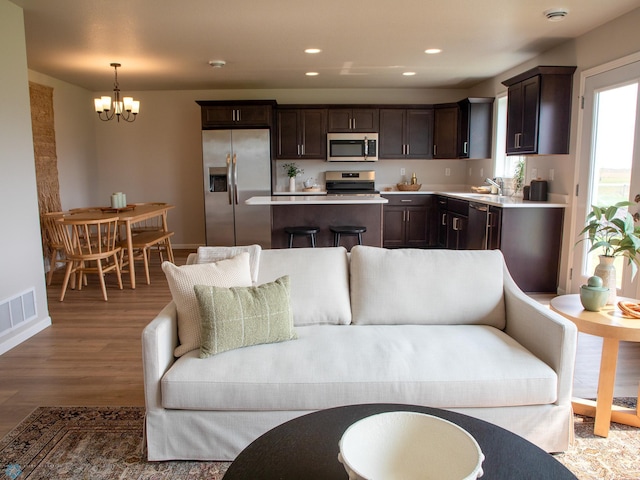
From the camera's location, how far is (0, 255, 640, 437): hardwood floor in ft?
8.90

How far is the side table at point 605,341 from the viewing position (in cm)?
209

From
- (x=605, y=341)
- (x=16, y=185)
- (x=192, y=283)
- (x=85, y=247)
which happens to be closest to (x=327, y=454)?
(x=192, y=283)

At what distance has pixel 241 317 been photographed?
84.8 inches

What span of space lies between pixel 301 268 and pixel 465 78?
5127mm

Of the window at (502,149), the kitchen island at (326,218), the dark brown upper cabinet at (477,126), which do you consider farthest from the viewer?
the dark brown upper cabinet at (477,126)

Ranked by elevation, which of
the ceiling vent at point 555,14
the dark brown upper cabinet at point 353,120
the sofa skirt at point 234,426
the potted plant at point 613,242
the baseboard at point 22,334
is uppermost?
the ceiling vent at point 555,14

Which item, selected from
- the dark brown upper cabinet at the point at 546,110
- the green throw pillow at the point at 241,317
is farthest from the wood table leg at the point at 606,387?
the dark brown upper cabinet at the point at 546,110

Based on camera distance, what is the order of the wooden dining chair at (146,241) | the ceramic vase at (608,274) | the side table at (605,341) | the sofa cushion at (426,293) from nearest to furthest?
the side table at (605,341), the ceramic vase at (608,274), the sofa cushion at (426,293), the wooden dining chair at (146,241)

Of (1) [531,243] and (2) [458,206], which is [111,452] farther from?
(2) [458,206]

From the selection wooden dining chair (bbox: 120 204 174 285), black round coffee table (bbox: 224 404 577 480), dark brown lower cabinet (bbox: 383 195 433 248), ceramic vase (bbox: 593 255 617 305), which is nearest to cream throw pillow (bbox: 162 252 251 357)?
black round coffee table (bbox: 224 404 577 480)

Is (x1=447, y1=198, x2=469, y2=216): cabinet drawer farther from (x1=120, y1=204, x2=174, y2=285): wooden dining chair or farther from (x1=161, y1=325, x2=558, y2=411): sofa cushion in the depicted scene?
(x1=161, y1=325, x2=558, y2=411): sofa cushion

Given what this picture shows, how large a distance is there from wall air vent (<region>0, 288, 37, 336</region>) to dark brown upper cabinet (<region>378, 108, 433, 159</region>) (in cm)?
507

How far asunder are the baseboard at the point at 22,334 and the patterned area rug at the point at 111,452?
46.3 inches

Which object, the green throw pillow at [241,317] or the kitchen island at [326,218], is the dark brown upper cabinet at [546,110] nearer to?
the kitchen island at [326,218]
